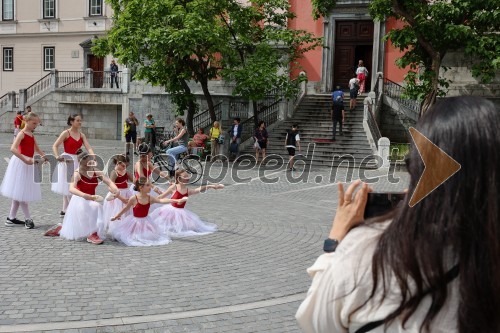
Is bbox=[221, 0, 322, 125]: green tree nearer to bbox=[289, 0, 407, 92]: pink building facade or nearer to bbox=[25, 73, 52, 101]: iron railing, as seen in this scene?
bbox=[289, 0, 407, 92]: pink building facade

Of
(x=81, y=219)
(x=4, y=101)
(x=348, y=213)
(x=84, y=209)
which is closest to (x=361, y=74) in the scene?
(x=84, y=209)

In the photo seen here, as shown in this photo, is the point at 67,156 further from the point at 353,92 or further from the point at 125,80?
the point at 125,80

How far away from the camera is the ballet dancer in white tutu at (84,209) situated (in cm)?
916

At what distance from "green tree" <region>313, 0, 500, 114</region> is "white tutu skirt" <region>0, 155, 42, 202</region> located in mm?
13933

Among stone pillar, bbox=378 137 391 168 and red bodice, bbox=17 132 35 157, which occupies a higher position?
red bodice, bbox=17 132 35 157

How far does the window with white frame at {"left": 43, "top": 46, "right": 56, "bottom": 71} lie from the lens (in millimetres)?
41006

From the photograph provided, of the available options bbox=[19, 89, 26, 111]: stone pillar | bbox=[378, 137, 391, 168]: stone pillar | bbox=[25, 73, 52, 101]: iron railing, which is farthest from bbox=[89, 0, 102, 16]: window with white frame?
bbox=[378, 137, 391, 168]: stone pillar

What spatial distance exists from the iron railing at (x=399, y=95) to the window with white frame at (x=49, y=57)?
24.3m

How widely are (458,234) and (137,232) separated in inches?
320

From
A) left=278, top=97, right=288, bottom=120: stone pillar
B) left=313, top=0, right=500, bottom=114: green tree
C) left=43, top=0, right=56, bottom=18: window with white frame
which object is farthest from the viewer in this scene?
left=43, top=0, right=56, bottom=18: window with white frame

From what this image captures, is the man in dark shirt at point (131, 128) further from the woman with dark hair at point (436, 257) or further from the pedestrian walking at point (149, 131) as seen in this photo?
the woman with dark hair at point (436, 257)

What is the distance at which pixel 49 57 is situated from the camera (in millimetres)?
41219

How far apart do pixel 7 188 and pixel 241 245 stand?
13.9 ft

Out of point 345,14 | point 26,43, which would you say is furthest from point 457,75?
point 26,43
